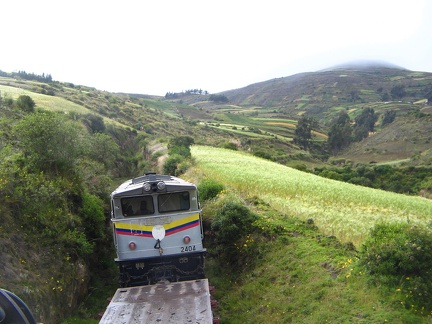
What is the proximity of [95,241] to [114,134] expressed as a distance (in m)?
29.6

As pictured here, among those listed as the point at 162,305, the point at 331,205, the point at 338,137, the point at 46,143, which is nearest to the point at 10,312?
the point at 162,305

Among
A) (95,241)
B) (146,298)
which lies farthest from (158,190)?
(95,241)

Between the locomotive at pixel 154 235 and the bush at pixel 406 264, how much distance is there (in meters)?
4.78

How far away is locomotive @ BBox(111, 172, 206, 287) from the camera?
10586 mm

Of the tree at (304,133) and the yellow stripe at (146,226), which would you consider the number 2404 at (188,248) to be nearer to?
the yellow stripe at (146,226)

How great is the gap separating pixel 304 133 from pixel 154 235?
242ft

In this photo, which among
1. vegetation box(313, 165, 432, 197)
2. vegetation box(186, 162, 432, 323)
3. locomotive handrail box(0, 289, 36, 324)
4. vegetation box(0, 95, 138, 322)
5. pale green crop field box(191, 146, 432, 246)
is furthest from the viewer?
vegetation box(313, 165, 432, 197)

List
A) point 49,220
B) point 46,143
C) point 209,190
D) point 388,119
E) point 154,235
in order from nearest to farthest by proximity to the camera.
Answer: point 154,235, point 49,220, point 46,143, point 209,190, point 388,119

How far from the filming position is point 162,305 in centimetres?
825

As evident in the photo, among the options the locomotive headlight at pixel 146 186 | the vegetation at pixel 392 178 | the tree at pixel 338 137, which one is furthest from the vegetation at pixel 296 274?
the tree at pixel 338 137

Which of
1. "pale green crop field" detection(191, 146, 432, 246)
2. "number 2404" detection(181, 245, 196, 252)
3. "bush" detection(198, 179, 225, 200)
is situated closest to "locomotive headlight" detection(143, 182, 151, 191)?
"number 2404" detection(181, 245, 196, 252)

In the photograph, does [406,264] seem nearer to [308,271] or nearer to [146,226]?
[308,271]

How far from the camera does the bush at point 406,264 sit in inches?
279

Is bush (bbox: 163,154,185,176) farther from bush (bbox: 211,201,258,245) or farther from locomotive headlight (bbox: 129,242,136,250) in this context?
locomotive headlight (bbox: 129,242,136,250)
